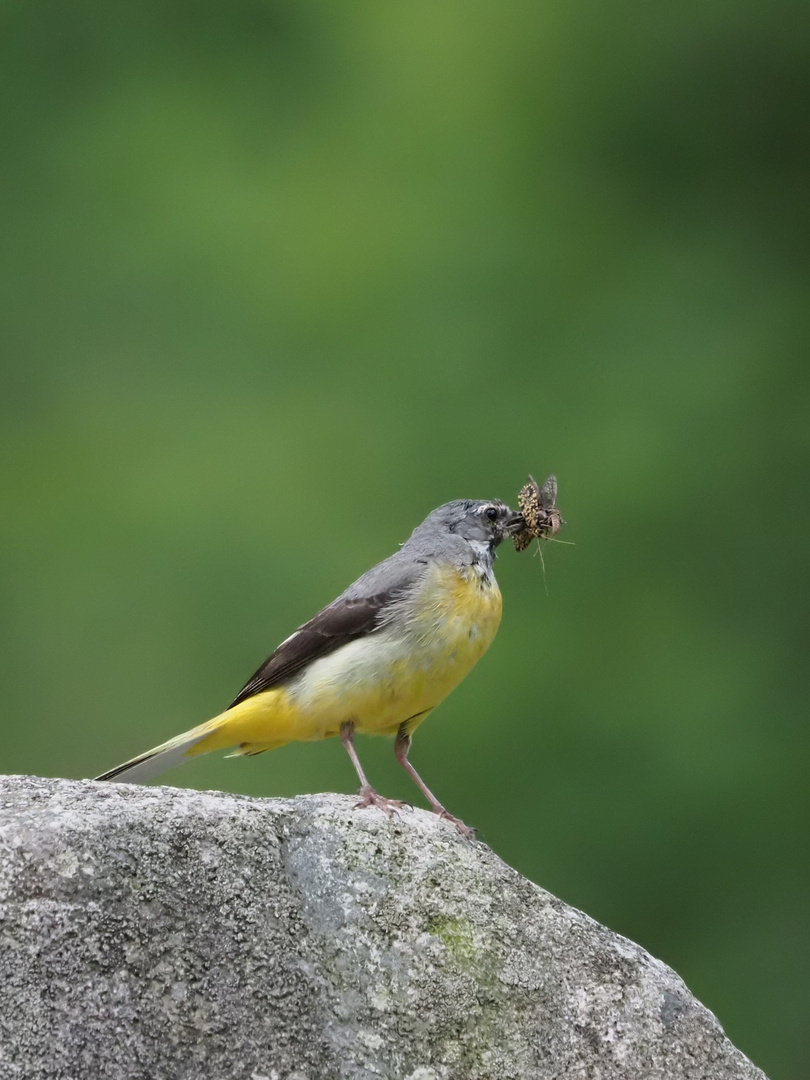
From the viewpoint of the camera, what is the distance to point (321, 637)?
19.2ft

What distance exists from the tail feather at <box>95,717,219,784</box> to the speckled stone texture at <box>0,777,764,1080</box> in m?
1.25

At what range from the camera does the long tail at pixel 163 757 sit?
17.8 ft

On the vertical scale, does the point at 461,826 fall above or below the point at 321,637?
below

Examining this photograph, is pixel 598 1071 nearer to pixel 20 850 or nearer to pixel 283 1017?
pixel 283 1017

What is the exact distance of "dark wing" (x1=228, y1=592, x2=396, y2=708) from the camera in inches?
228

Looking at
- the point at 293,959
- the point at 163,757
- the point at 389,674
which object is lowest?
the point at 293,959

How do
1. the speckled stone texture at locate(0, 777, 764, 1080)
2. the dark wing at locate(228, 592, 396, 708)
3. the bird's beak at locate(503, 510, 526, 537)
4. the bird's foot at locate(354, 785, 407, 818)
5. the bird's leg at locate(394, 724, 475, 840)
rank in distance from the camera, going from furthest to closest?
1. the bird's beak at locate(503, 510, 526, 537)
2. the dark wing at locate(228, 592, 396, 708)
3. the bird's leg at locate(394, 724, 475, 840)
4. the bird's foot at locate(354, 785, 407, 818)
5. the speckled stone texture at locate(0, 777, 764, 1080)

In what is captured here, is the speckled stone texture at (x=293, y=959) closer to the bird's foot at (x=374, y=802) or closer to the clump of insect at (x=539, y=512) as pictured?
the bird's foot at (x=374, y=802)

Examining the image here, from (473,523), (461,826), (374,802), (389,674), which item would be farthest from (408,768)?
(374,802)

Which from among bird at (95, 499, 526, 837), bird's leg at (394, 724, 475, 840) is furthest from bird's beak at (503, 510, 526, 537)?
bird's leg at (394, 724, 475, 840)

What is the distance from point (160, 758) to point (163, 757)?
0.05ft

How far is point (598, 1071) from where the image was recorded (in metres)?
3.83

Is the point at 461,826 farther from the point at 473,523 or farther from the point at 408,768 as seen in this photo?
the point at 473,523

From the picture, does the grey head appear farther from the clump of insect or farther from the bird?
the bird
